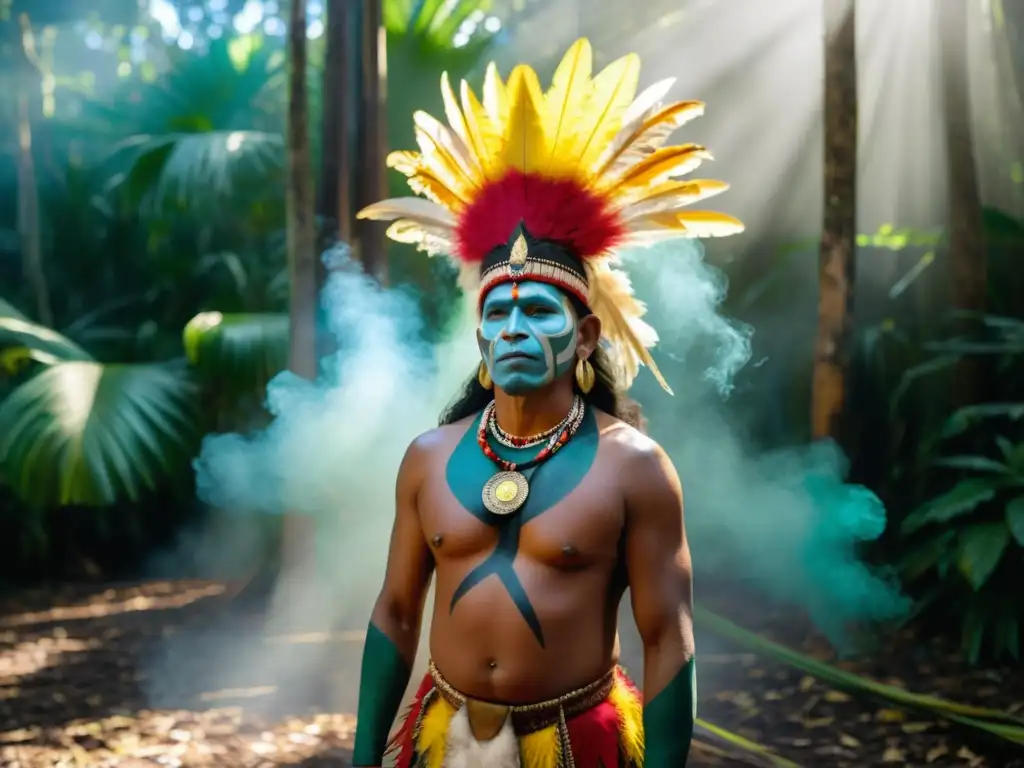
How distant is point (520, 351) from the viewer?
2080 mm

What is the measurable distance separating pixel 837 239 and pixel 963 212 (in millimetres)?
968

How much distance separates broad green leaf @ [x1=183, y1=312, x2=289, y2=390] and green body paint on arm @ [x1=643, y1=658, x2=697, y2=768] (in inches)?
166

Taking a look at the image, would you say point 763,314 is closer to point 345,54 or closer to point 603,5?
point 603,5

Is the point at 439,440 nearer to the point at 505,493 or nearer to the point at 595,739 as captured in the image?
the point at 505,493

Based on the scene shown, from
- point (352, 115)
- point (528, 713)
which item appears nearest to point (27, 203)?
point (352, 115)

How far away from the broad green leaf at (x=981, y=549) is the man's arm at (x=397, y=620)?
3086 millimetres

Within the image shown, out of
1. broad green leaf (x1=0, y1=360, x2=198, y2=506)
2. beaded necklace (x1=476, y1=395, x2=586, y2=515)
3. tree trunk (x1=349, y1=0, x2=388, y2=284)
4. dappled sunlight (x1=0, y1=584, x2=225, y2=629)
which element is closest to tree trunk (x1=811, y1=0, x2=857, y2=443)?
tree trunk (x1=349, y1=0, x2=388, y2=284)

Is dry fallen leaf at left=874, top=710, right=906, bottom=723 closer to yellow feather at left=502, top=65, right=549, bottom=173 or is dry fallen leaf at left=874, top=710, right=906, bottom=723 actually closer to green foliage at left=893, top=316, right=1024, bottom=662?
green foliage at left=893, top=316, right=1024, bottom=662

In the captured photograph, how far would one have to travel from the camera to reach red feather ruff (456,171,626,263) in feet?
7.09

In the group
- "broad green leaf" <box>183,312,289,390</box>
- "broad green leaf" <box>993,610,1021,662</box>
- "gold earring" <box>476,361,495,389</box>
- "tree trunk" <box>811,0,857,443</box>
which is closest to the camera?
"gold earring" <box>476,361,495,389</box>

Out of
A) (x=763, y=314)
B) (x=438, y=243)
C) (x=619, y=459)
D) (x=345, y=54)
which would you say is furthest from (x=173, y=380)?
(x=619, y=459)

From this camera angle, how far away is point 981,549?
4566 mm

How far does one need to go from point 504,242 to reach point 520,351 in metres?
0.27

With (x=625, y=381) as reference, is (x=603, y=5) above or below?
above
